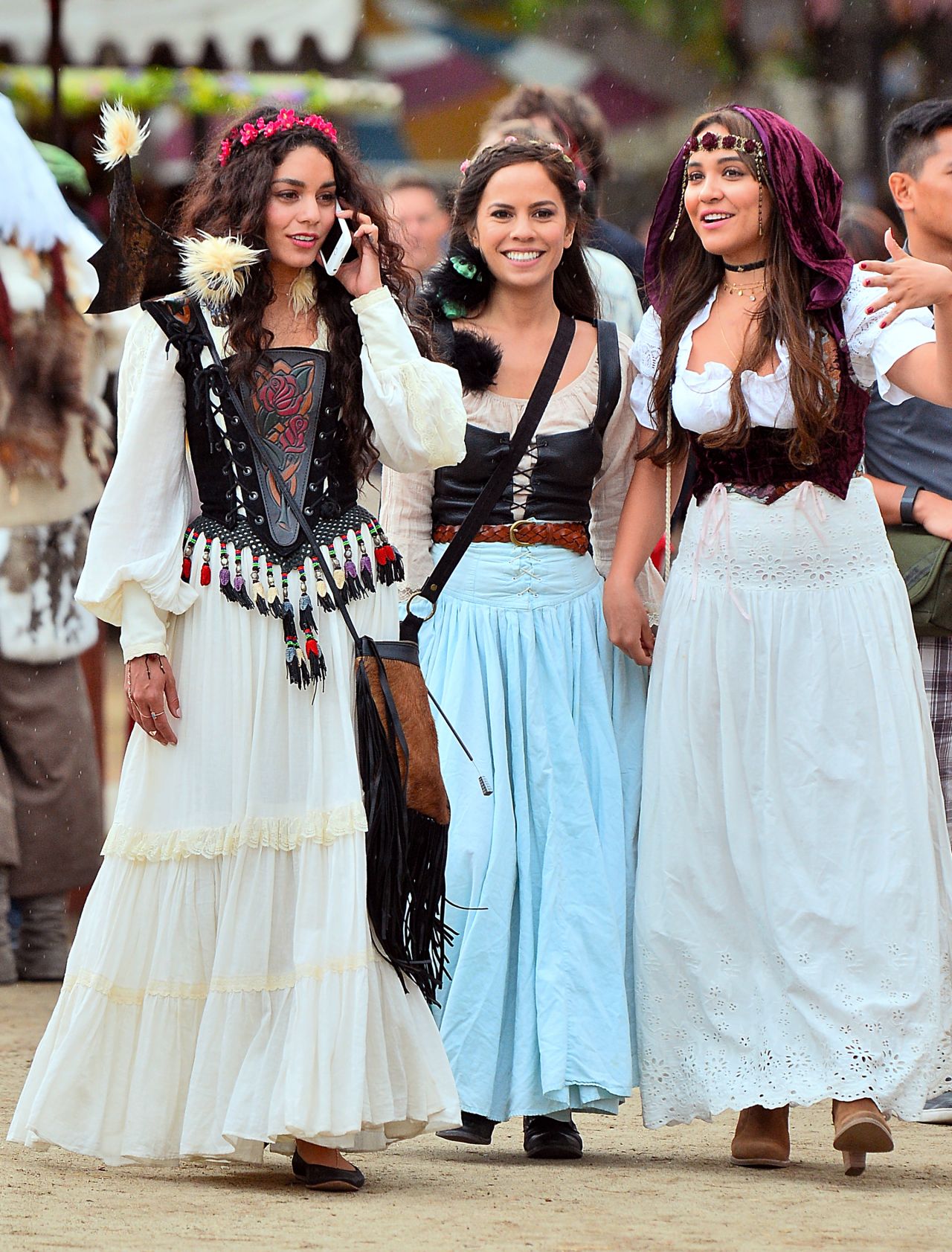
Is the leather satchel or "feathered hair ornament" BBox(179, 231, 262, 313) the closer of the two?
"feathered hair ornament" BBox(179, 231, 262, 313)

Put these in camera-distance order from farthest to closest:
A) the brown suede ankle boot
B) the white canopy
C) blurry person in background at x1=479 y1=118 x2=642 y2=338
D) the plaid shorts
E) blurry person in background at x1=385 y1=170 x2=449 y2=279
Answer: the white canopy → blurry person in background at x1=385 y1=170 x2=449 y2=279 → blurry person in background at x1=479 y1=118 x2=642 y2=338 → the plaid shorts → the brown suede ankle boot

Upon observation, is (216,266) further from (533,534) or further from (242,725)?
(533,534)

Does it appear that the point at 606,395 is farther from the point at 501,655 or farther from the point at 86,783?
the point at 86,783

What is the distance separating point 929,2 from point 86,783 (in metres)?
6.16

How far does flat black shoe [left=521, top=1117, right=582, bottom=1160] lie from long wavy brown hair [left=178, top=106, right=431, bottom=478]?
1.52 metres

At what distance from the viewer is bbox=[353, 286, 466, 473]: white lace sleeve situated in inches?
174

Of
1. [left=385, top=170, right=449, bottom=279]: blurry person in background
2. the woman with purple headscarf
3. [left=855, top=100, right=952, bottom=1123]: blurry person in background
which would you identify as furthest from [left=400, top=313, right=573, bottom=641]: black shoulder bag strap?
[left=385, top=170, right=449, bottom=279]: blurry person in background

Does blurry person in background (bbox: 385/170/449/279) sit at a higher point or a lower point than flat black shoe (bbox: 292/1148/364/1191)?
higher

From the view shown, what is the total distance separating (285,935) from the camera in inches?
171

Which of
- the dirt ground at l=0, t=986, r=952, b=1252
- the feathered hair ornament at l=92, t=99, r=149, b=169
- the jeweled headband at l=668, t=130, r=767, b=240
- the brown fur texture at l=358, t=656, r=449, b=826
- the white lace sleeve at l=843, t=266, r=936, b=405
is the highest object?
the jeweled headband at l=668, t=130, r=767, b=240

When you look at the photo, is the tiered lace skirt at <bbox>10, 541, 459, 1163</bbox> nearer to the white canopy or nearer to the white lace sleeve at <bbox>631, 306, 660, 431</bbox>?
the white lace sleeve at <bbox>631, 306, 660, 431</bbox>

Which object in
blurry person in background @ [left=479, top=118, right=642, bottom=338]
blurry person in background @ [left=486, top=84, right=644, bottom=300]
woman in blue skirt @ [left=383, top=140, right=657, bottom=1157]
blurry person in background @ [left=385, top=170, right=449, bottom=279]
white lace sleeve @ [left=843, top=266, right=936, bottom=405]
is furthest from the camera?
blurry person in background @ [left=385, top=170, right=449, bottom=279]

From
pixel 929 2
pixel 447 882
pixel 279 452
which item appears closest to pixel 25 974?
pixel 447 882

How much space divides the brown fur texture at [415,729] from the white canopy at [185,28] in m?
7.33
